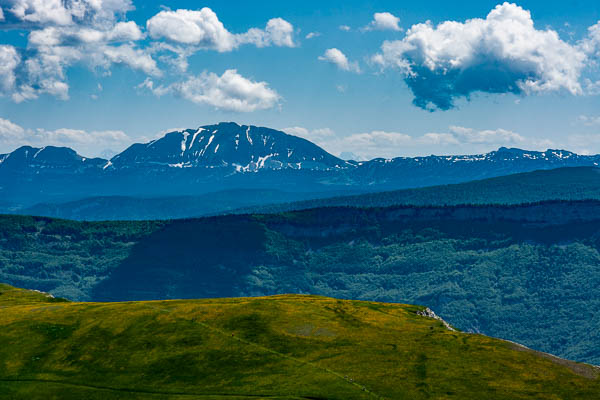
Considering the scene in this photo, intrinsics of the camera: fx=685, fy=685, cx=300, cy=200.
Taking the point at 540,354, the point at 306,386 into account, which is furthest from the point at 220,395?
the point at 540,354

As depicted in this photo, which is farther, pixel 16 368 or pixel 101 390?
pixel 16 368

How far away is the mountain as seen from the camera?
10694 centimetres

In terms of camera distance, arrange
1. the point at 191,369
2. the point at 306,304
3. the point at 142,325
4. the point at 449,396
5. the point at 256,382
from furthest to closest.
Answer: the point at 306,304, the point at 142,325, the point at 191,369, the point at 256,382, the point at 449,396

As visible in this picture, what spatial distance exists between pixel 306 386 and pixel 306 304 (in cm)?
5690

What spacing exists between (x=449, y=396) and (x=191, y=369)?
4476cm

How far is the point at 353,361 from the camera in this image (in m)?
118

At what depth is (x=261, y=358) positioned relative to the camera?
400 ft

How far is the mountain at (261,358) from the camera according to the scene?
351 feet

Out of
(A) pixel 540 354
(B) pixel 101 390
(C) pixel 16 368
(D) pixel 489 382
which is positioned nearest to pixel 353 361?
(D) pixel 489 382

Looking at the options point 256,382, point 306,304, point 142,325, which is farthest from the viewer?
point 306,304

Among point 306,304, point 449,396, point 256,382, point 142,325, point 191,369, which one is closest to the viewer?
point 449,396

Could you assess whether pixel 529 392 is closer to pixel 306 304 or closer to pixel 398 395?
pixel 398 395

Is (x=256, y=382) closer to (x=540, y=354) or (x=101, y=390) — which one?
(x=101, y=390)

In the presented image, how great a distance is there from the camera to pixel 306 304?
16375 cm
